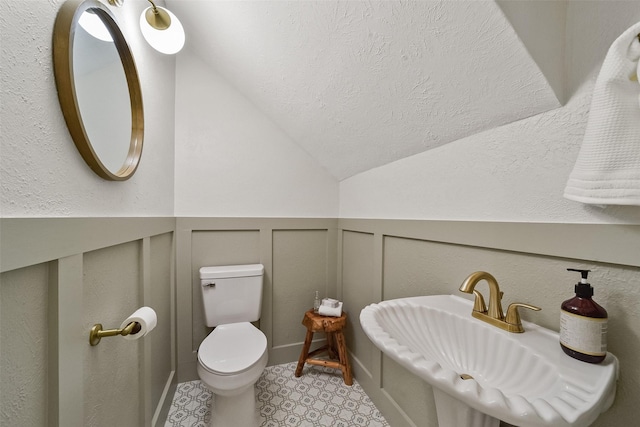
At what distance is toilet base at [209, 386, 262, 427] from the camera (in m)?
1.25

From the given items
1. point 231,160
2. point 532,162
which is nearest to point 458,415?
point 532,162

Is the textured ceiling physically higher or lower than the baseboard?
higher

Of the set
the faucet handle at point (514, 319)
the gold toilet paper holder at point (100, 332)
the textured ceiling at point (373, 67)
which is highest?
the textured ceiling at point (373, 67)

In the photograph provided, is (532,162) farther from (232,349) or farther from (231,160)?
(231,160)

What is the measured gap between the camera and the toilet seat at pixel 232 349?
47.3 inches

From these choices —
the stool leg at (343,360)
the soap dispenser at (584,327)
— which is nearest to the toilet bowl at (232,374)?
the stool leg at (343,360)

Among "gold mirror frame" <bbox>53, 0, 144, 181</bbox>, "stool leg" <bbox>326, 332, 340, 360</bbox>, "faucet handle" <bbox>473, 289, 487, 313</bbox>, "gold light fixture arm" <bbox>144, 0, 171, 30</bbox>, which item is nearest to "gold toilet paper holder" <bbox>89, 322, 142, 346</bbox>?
"gold mirror frame" <bbox>53, 0, 144, 181</bbox>

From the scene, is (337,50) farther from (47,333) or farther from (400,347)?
(47,333)

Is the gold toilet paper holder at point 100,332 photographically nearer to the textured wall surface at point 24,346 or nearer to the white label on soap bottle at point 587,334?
the textured wall surface at point 24,346

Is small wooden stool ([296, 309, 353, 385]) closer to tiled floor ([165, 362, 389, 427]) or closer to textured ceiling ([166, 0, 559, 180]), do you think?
tiled floor ([165, 362, 389, 427])

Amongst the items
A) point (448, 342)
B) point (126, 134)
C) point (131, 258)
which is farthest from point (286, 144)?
point (448, 342)

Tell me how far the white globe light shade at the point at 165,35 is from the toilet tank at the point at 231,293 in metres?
1.24

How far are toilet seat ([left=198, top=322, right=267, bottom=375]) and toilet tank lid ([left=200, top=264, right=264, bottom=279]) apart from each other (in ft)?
1.01

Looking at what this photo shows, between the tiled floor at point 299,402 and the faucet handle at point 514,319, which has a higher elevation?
the faucet handle at point 514,319
